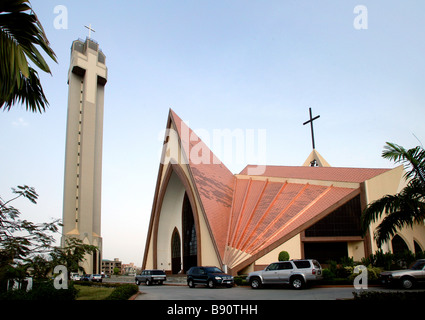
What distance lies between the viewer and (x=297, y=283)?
17250 millimetres

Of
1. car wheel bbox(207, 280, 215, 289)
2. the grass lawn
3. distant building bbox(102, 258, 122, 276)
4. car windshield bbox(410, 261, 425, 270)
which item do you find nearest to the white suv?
car wheel bbox(207, 280, 215, 289)

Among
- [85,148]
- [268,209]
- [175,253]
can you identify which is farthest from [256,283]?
[85,148]

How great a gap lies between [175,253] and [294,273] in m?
23.9

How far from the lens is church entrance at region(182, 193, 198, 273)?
3625cm

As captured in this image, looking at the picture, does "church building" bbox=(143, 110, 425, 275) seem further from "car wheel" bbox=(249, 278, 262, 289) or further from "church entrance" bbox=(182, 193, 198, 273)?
"car wheel" bbox=(249, 278, 262, 289)

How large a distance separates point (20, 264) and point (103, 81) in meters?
64.3

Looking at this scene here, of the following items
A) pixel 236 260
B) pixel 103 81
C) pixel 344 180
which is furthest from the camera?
pixel 103 81

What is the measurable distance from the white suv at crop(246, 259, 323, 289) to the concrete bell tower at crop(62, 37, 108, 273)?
46950mm

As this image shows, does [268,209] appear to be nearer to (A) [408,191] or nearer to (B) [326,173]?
(B) [326,173]

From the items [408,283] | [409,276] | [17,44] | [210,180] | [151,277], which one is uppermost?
[210,180]

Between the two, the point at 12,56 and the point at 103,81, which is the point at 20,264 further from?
the point at 103,81

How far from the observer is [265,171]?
33906mm
